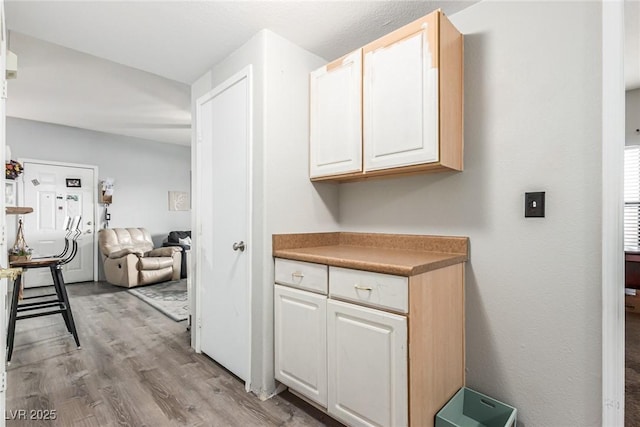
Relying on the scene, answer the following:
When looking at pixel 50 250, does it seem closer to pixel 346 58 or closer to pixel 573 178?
pixel 346 58

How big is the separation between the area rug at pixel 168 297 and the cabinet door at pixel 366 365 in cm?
228

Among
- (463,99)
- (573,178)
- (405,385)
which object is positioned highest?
(463,99)

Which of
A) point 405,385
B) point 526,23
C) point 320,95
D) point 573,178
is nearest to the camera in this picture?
point 405,385

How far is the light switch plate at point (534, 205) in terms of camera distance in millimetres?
1450

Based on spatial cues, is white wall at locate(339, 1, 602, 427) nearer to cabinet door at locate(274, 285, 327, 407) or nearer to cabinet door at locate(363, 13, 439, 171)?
cabinet door at locate(363, 13, 439, 171)

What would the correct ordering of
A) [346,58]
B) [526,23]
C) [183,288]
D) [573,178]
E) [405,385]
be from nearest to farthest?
[405,385], [573,178], [526,23], [346,58], [183,288]

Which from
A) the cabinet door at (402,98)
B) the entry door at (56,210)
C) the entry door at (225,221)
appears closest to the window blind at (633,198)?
the cabinet door at (402,98)

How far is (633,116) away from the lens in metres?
3.34

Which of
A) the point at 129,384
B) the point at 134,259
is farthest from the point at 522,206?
the point at 134,259

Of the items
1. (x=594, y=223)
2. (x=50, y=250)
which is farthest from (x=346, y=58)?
(x=50, y=250)

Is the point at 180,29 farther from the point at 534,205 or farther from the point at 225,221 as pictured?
the point at 534,205

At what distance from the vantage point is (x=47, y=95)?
3.60 metres

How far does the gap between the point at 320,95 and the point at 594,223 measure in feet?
5.15

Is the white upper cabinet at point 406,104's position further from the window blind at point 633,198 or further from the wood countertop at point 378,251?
the window blind at point 633,198
